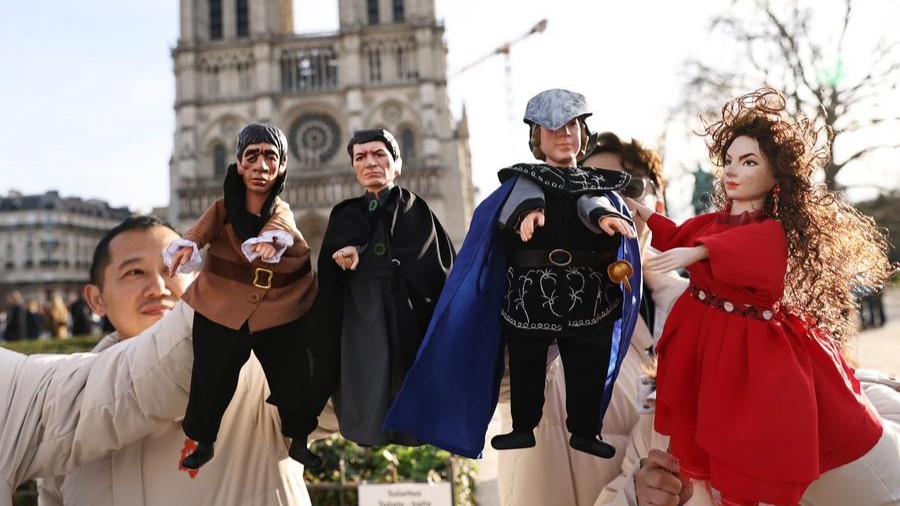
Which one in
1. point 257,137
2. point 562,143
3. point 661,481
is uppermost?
point 257,137

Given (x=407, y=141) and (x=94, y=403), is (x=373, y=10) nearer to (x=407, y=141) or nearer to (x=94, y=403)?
(x=407, y=141)

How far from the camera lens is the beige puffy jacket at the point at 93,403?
239 centimetres

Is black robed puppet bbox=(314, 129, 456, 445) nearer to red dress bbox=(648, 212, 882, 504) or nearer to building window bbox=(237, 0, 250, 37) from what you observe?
red dress bbox=(648, 212, 882, 504)

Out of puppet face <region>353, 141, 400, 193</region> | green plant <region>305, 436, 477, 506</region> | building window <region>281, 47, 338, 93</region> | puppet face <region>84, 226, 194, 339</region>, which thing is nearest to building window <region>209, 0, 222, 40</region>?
building window <region>281, 47, 338, 93</region>

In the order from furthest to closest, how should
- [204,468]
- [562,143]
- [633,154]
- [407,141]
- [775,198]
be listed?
[407,141] → [633,154] → [204,468] → [562,143] → [775,198]

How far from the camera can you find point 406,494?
381cm

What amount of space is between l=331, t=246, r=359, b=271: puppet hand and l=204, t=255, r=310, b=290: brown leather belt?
0.22 metres

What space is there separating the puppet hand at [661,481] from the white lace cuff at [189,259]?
174 cm

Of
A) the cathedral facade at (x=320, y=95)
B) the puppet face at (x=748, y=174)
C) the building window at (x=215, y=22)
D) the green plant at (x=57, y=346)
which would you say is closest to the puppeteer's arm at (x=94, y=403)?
the puppet face at (x=748, y=174)

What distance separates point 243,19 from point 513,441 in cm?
4290

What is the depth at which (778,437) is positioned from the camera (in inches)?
73.0

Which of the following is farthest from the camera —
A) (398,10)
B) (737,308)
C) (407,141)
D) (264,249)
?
(398,10)

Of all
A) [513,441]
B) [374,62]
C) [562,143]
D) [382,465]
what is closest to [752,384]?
[513,441]

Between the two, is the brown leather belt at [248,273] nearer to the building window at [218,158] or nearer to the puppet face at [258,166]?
the puppet face at [258,166]
